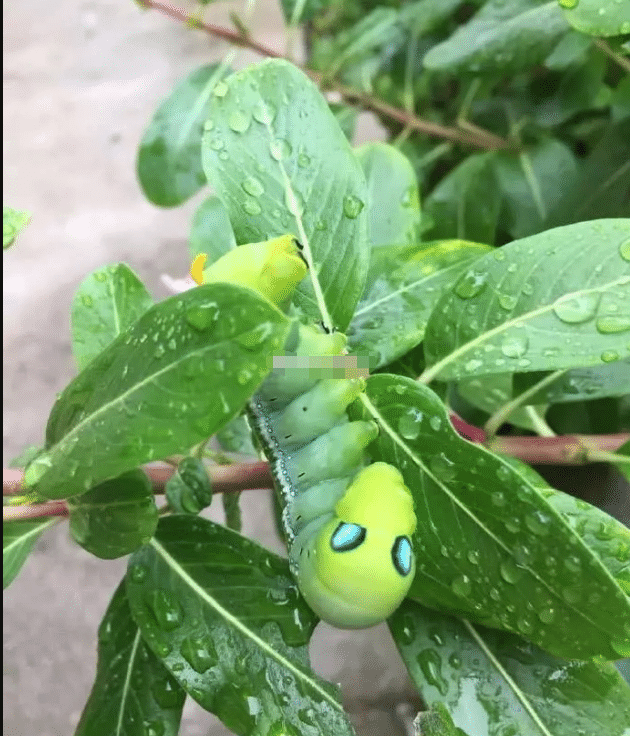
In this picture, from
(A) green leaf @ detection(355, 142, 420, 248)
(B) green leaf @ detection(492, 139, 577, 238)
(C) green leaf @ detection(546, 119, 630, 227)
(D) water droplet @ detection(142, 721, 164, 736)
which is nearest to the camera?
(D) water droplet @ detection(142, 721, 164, 736)

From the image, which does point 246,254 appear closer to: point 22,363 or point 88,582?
point 88,582

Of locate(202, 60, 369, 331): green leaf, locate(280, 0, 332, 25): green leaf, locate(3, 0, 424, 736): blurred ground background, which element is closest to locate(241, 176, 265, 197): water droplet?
locate(202, 60, 369, 331): green leaf

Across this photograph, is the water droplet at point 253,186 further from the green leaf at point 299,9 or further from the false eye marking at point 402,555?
the green leaf at point 299,9

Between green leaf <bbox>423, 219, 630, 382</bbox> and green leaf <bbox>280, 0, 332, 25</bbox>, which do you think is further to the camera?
green leaf <bbox>280, 0, 332, 25</bbox>

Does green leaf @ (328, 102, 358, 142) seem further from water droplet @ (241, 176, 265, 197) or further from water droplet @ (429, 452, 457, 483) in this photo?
water droplet @ (429, 452, 457, 483)

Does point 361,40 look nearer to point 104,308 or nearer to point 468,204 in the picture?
point 468,204

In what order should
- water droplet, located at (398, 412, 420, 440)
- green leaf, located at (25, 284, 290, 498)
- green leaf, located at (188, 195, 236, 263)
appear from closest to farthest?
green leaf, located at (25, 284, 290, 498)
water droplet, located at (398, 412, 420, 440)
green leaf, located at (188, 195, 236, 263)

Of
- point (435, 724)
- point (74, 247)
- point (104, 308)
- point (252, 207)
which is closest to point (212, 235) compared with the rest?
Result: point (104, 308)
